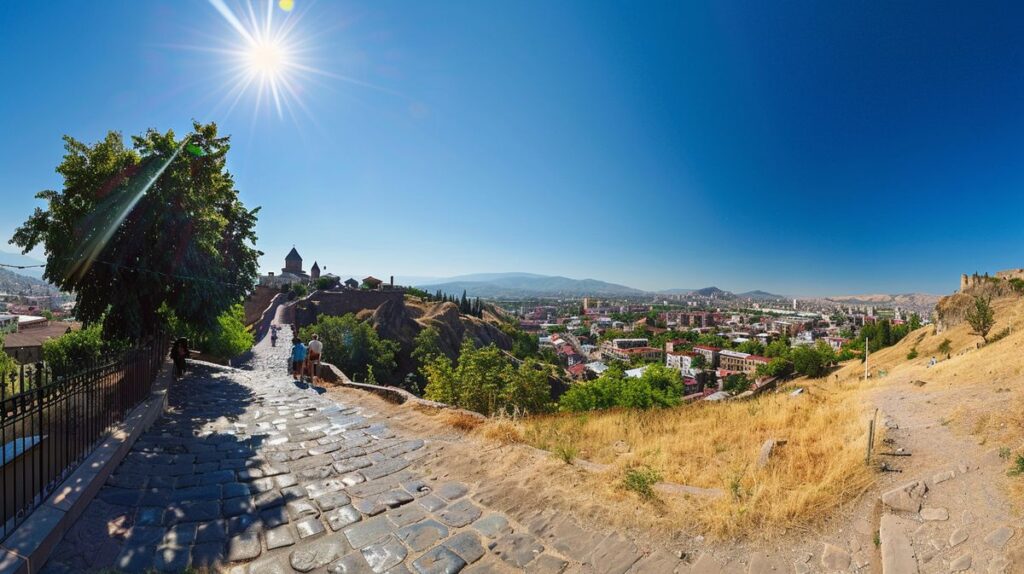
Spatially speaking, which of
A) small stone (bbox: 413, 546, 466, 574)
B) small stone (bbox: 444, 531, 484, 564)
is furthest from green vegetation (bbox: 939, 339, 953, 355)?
small stone (bbox: 413, 546, 466, 574)

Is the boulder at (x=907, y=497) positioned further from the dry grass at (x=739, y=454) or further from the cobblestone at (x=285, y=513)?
the cobblestone at (x=285, y=513)

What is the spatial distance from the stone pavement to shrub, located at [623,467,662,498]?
70 centimetres

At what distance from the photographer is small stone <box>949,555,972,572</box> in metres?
2.80

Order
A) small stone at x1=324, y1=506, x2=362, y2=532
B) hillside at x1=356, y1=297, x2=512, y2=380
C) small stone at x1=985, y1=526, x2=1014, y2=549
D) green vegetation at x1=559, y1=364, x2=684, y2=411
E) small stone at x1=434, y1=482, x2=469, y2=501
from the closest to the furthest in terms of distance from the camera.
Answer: small stone at x1=985, y1=526, x2=1014, y2=549 → small stone at x1=324, y1=506, x2=362, y2=532 → small stone at x1=434, y1=482, x2=469, y2=501 → green vegetation at x1=559, y1=364, x2=684, y2=411 → hillside at x1=356, y1=297, x2=512, y2=380

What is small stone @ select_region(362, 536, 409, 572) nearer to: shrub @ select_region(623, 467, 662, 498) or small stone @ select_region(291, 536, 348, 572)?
small stone @ select_region(291, 536, 348, 572)

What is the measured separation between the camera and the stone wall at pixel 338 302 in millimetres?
39669

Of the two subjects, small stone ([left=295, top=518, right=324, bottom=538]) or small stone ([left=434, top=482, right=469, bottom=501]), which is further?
small stone ([left=434, top=482, right=469, bottom=501])

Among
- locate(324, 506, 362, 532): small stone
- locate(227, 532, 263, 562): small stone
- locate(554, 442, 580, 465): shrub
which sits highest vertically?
locate(554, 442, 580, 465): shrub

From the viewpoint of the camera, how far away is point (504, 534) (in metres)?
3.69

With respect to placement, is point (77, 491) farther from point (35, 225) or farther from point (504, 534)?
point (35, 225)

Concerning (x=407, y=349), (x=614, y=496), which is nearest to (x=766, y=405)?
(x=614, y=496)

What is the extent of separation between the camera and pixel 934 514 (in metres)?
3.45

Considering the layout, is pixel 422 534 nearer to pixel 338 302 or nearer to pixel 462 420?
pixel 462 420

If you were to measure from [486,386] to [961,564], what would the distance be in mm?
10563
